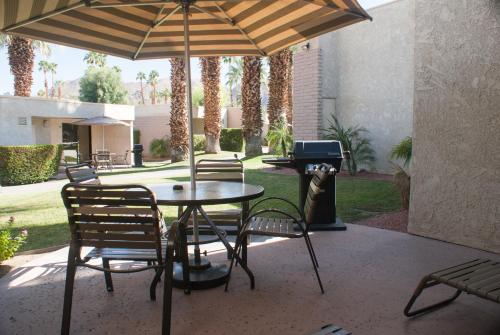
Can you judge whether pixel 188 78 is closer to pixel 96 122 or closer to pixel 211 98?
pixel 96 122

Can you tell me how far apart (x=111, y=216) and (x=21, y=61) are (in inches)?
903

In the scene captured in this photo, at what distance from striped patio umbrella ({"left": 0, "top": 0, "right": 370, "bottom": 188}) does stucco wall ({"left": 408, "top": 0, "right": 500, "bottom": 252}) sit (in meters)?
1.60

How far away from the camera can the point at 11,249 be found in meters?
3.99

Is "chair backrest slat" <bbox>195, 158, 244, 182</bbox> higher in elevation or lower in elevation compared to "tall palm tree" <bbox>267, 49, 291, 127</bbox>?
lower

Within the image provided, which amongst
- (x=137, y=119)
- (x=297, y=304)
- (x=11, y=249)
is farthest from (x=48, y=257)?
(x=137, y=119)

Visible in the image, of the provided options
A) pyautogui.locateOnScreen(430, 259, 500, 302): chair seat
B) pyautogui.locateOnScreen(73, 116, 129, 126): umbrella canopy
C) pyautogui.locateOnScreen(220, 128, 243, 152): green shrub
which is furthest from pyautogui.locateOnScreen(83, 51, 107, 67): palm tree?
pyautogui.locateOnScreen(430, 259, 500, 302): chair seat

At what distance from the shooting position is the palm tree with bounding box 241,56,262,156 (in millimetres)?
17562

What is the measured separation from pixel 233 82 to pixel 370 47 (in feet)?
170

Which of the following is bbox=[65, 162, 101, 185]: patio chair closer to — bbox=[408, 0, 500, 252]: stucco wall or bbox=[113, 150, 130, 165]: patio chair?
bbox=[408, 0, 500, 252]: stucco wall

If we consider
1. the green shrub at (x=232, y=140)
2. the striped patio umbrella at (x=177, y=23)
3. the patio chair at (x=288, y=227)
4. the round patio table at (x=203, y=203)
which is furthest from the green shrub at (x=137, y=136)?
the patio chair at (x=288, y=227)

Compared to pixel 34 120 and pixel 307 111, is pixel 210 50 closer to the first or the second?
pixel 307 111

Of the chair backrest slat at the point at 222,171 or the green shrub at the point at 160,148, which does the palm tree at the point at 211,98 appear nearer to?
the green shrub at the point at 160,148

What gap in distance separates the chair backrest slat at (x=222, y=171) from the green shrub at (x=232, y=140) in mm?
21396

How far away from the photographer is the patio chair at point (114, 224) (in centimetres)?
252
